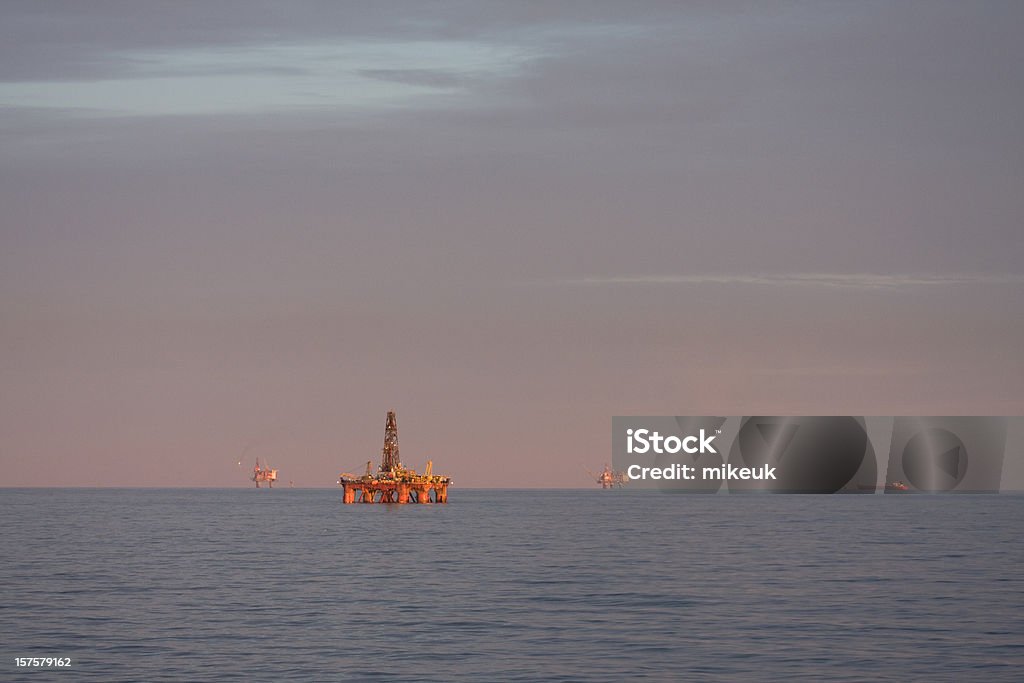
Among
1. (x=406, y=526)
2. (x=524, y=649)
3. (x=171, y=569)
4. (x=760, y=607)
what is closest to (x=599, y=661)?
(x=524, y=649)

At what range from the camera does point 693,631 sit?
55.6 meters

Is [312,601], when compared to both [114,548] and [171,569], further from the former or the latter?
[114,548]

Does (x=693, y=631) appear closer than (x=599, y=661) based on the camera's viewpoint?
No

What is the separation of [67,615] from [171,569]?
2990 cm

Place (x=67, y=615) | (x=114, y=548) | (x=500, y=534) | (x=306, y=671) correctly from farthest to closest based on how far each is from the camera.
→ (x=500, y=534)
(x=114, y=548)
(x=67, y=615)
(x=306, y=671)

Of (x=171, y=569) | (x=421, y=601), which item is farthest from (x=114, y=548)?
(x=421, y=601)

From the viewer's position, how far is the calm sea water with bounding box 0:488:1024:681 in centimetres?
4641

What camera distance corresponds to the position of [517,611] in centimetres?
6356

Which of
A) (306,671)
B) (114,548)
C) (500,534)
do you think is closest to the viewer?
(306,671)

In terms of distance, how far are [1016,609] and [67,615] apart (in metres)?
43.7

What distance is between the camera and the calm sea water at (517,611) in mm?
46406

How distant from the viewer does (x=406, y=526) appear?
170 metres

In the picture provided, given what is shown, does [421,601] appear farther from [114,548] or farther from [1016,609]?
[114,548]

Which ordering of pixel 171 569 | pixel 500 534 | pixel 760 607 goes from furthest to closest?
1. pixel 500 534
2. pixel 171 569
3. pixel 760 607
